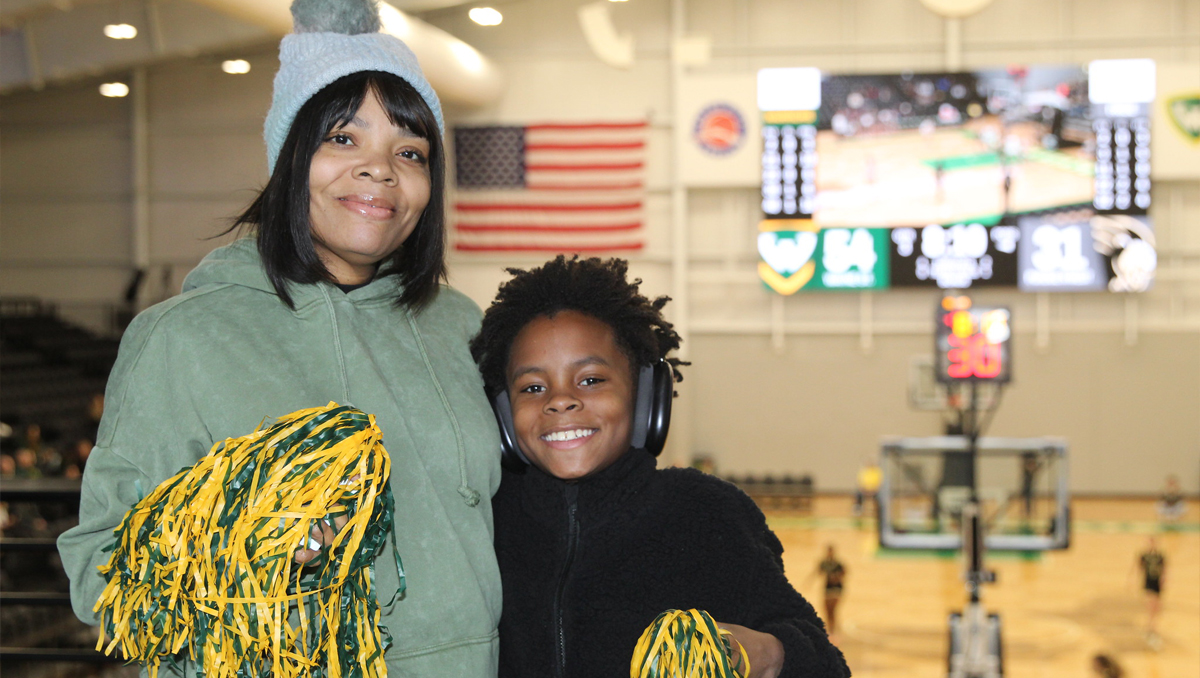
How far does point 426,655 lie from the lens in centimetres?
123

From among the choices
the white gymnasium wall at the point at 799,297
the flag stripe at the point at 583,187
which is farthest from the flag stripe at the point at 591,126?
the flag stripe at the point at 583,187

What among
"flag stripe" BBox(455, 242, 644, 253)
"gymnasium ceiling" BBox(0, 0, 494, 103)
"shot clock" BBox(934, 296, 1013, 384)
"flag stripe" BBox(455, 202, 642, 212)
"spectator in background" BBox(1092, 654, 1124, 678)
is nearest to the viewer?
"spectator in background" BBox(1092, 654, 1124, 678)

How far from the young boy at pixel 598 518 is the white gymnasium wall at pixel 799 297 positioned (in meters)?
11.1

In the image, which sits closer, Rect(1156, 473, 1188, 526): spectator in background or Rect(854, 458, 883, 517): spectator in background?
Rect(1156, 473, 1188, 526): spectator in background

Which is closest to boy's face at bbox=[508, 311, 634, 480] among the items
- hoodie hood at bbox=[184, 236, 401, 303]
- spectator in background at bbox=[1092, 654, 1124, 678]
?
hoodie hood at bbox=[184, 236, 401, 303]

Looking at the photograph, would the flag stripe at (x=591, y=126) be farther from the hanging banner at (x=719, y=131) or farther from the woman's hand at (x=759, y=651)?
the woman's hand at (x=759, y=651)

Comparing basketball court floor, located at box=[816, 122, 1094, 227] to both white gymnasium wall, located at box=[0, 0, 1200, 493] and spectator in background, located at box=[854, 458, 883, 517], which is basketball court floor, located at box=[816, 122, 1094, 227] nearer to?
white gymnasium wall, located at box=[0, 0, 1200, 493]

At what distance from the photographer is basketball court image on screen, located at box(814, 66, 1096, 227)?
1149cm

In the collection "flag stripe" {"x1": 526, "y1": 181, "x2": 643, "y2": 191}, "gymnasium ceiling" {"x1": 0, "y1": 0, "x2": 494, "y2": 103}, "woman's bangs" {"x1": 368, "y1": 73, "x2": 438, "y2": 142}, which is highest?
"gymnasium ceiling" {"x1": 0, "y1": 0, "x2": 494, "y2": 103}

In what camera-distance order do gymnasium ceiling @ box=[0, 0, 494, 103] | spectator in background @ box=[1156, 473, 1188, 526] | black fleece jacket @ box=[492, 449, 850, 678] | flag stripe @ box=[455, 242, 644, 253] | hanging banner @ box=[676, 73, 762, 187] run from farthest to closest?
flag stripe @ box=[455, 242, 644, 253] → hanging banner @ box=[676, 73, 762, 187] → spectator in background @ box=[1156, 473, 1188, 526] → gymnasium ceiling @ box=[0, 0, 494, 103] → black fleece jacket @ box=[492, 449, 850, 678]

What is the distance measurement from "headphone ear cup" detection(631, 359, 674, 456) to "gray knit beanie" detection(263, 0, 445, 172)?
50 centimetres

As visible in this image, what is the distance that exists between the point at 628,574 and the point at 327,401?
0.46m

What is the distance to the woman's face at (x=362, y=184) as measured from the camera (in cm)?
124

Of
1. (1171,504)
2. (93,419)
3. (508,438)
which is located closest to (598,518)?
(508,438)
